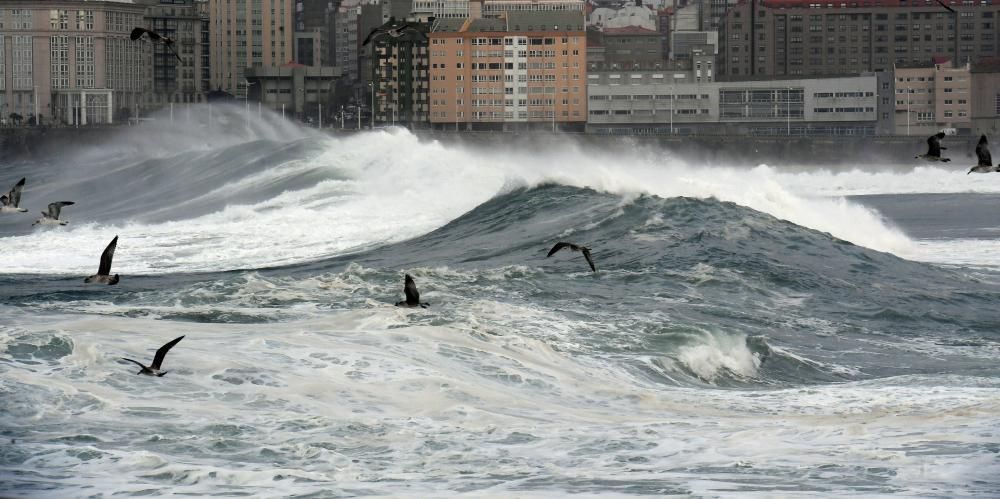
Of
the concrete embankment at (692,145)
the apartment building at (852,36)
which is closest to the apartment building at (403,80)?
the concrete embankment at (692,145)

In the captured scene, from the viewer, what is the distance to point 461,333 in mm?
25938

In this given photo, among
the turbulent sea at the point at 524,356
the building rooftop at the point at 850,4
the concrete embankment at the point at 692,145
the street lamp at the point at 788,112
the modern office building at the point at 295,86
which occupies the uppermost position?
the building rooftop at the point at 850,4

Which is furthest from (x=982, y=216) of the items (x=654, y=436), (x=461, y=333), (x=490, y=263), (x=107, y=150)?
(x=107, y=150)

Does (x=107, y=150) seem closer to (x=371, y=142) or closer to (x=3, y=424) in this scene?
(x=371, y=142)

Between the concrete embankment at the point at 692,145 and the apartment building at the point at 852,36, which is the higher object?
the apartment building at the point at 852,36

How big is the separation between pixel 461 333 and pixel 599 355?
2.04 m

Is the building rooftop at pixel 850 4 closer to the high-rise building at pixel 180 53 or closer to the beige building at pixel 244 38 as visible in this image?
the beige building at pixel 244 38

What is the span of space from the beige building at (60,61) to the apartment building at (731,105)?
5178cm

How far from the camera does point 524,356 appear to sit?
24.8 meters

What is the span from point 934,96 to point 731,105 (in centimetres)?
1769

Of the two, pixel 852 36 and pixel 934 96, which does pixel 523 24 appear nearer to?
pixel 934 96

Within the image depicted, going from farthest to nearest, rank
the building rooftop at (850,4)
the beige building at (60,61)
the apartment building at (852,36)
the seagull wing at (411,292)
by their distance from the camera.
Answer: the building rooftop at (850,4) → the apartment building at (852,36) → the beige building at (60,61) → the seagull wing at (411,292)

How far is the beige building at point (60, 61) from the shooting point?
584ft

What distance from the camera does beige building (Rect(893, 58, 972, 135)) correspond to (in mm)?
155125
